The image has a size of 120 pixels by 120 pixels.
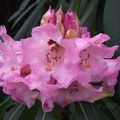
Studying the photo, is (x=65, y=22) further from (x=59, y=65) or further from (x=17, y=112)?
(x=17, y=112)

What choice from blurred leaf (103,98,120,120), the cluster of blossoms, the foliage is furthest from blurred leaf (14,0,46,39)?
the cluster of blossoms

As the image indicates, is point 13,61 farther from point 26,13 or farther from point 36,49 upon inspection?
point 26,13

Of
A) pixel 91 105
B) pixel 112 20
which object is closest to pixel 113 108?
pixel 91 105

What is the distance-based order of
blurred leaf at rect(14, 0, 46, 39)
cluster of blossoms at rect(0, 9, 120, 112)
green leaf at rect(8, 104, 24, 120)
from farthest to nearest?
1. blurred leaf at rect(14, 0, 46, 39)
2. green leaf at rect(8, 104, 24, 120)
3. cluster of blossoms at rect(0, 9, 120, 112)

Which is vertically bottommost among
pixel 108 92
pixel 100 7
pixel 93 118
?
pixel 93 118

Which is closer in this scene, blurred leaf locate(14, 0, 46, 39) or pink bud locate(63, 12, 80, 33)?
pink bud locate(63, 12, 80, 33)

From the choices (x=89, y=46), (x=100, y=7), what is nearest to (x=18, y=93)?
(x=89, y=46)

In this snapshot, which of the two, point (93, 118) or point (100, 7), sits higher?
point (100, 7)

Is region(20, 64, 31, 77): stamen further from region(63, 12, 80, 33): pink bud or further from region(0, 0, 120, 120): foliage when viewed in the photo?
region(0, 0, 120, 120): foliage
